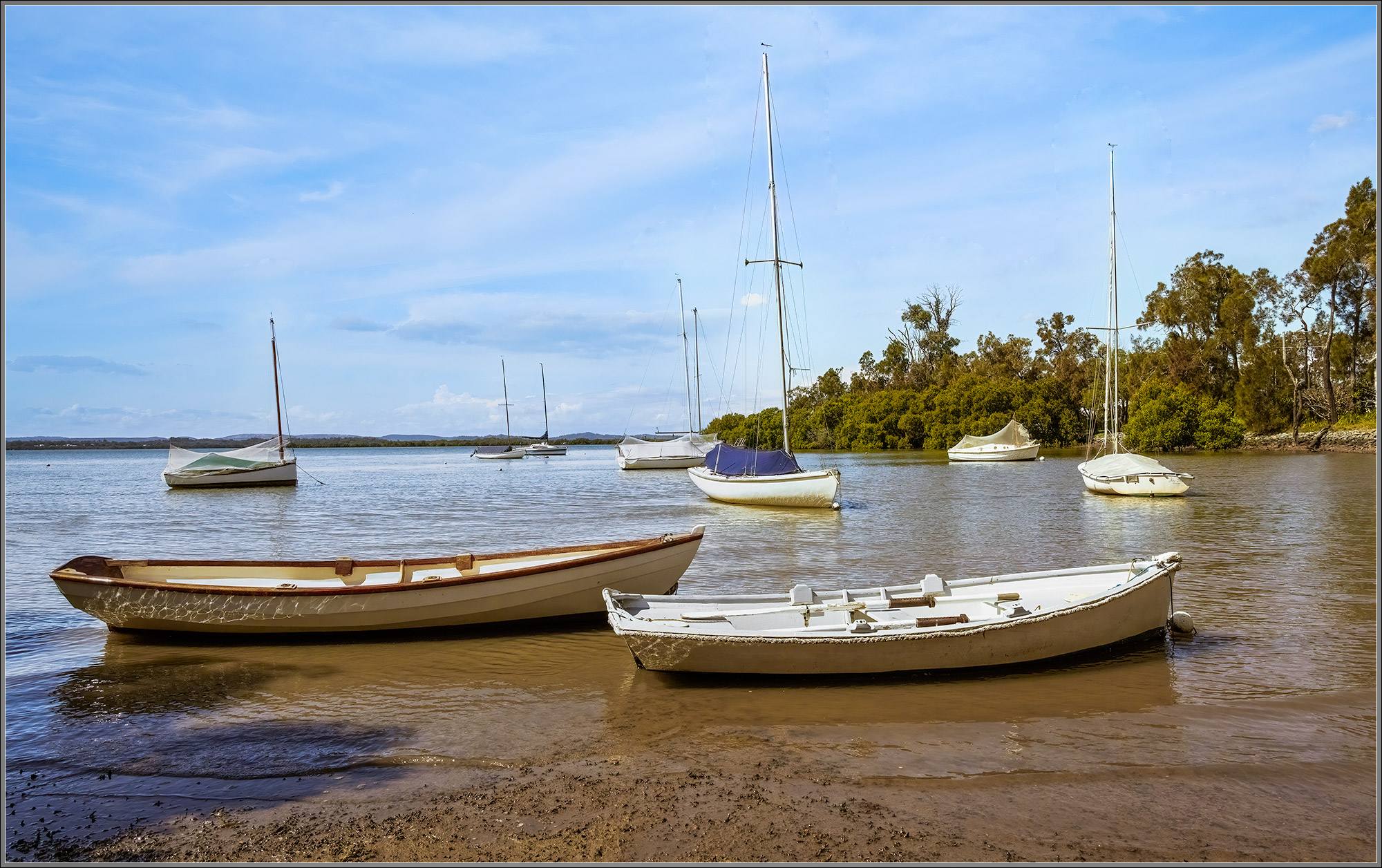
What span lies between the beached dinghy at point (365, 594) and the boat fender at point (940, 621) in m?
3.68

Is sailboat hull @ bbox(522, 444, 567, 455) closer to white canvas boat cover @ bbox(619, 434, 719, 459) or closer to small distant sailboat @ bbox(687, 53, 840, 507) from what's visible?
white canvas boat cover @ bbox(619, 434, 719, 459)

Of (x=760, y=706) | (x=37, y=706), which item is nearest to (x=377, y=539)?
(x=37, y=706)

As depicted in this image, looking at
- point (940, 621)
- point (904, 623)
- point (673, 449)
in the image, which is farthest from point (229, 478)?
point (940, 621)

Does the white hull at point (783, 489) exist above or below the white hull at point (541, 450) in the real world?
above

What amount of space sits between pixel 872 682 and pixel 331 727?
5477 millimetres

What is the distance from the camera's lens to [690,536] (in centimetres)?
1180

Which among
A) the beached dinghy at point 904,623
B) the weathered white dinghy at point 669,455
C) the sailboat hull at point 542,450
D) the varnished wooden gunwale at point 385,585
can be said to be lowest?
the sailboat hull at point 542,450

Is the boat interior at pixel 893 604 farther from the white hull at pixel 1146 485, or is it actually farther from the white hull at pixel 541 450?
the white hull at pixel 541 450

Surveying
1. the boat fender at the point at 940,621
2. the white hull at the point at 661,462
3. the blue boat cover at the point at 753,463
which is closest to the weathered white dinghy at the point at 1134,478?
the blue boat cover at the point at 753,463

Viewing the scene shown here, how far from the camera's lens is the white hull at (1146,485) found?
28.9m

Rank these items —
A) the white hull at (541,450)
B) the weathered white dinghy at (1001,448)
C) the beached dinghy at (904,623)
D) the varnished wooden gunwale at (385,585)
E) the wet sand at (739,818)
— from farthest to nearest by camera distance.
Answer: the white hull at (541,450), the weathered white dinghy at (1001,448), the varnished wooden gunwale at (385,585), the beached dinghy at (904,623), the wet sand at (739,818)

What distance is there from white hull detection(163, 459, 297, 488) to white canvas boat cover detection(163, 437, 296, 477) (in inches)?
5.0

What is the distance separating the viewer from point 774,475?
1175 inches

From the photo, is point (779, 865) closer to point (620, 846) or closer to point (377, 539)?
point (620, 846)
